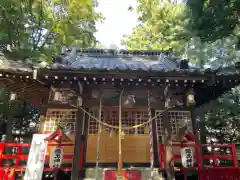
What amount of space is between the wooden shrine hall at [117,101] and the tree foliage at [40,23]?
5105 millimetres

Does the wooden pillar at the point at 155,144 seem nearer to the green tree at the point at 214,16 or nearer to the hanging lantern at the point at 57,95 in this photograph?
the hanging lantern at the point at 57,95

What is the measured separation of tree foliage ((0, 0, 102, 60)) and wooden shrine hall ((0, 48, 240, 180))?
5105 millimetres

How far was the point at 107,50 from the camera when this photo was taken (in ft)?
40.3

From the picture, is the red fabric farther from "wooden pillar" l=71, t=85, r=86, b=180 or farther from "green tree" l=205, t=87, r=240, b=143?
"green tree" l=205, t=87, r=240, b=143

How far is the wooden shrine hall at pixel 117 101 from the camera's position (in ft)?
18.8

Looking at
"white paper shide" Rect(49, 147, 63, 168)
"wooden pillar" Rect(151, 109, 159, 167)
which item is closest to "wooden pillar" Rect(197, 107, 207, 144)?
"wooden pillar" Rect(151, 109, 159, 167)

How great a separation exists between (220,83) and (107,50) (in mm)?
7737

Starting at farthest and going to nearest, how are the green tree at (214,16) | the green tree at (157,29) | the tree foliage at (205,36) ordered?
1. the green tree at (157,29)
2. the tree foliage at (205,36)
3. the green tree at (214,16)

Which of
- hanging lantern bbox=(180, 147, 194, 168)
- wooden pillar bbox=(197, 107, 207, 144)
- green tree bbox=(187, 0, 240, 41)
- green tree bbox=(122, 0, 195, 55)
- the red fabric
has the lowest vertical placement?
the red fabric

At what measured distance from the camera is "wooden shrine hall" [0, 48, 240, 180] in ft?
18.8

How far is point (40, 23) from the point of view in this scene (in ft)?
43.0

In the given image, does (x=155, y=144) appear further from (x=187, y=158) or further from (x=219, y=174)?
(x=219, y=174)

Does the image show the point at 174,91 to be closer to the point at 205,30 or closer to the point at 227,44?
the point at 205,30

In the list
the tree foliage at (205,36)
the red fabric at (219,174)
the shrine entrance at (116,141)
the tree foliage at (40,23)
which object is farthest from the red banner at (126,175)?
the tree foliage at (205,36)
